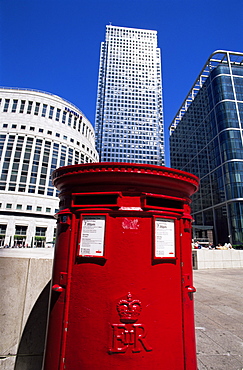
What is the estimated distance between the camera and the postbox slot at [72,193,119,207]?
1932 millimetres

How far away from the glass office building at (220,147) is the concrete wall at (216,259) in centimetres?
2629

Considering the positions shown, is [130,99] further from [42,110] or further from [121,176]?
[121,176]

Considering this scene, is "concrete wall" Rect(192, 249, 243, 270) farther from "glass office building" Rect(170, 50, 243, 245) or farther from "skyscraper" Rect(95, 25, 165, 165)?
"skyscraper" Rect(95, 25, 165, 165)

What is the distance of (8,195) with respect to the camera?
140ft

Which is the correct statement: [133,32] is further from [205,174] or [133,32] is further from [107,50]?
[205,174]

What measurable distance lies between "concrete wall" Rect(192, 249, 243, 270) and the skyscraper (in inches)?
3732

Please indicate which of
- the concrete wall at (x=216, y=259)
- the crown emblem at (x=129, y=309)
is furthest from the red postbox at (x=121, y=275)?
the concrete wall at (x=216, y=259)

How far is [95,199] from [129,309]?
0.96 m

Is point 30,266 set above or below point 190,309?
above

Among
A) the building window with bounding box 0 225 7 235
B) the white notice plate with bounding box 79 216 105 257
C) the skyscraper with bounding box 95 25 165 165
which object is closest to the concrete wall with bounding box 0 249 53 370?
the white notice plate with bounding box 79 216 105 257

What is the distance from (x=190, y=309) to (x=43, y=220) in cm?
4574

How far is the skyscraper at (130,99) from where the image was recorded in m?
111

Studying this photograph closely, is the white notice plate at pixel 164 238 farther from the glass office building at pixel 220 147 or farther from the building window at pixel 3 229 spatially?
the building window at pixel 3 229

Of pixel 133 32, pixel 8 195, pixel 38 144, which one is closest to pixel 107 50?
pixel 133 32
